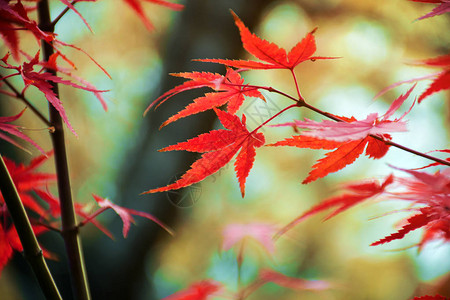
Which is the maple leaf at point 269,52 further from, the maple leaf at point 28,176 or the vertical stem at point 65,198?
the maple leaf at point 28,176

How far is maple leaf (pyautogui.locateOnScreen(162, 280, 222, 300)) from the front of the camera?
519mm

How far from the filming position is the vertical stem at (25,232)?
0.32 m

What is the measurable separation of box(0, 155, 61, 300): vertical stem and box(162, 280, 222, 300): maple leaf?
0.23 metres

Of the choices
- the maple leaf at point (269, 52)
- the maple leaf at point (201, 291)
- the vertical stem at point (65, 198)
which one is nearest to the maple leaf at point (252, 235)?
the maple leaf at point (201, 291)

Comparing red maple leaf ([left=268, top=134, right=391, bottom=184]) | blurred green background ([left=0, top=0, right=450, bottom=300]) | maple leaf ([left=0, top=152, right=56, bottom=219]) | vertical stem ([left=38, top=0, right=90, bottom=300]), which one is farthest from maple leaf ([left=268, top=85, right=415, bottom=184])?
blurred green background ([left=0, top=0, right=450, bottom=300])

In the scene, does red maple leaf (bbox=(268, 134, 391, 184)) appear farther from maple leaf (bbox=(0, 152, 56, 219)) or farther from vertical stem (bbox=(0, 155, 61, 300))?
maple leaf (bbox=(0, 152, 56, 219))

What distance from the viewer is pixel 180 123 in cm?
123

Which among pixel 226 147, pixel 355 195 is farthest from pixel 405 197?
pixel 226 147

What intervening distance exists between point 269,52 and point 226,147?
4.0 inches

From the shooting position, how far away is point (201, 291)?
523mm

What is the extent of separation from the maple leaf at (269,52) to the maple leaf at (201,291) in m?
0.36

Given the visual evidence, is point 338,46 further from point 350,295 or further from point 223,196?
point 350,295

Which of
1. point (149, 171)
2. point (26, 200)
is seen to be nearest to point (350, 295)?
point (149, 171)

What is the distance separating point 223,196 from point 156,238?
126cm
